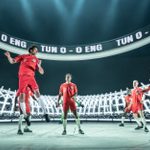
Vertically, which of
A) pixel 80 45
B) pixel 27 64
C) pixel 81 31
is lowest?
pixel 27 64

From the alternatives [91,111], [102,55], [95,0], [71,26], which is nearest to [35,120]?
[91,111]

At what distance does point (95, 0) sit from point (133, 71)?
456 centimetres

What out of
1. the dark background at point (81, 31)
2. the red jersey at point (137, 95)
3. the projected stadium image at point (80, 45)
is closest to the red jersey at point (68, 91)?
the red jersey at point (137, 95)

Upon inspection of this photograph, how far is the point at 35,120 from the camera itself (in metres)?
12.4

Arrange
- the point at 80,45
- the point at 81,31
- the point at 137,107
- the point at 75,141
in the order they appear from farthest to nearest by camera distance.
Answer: the point at 81,31 < the point at 80,45 < the point at 137,107 < the point at 75,141

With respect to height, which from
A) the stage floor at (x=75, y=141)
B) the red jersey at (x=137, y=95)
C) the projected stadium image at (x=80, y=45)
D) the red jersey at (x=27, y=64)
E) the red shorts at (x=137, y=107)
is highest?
the projected stadium image at (x=80, y=45)

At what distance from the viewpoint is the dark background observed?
14.1 m

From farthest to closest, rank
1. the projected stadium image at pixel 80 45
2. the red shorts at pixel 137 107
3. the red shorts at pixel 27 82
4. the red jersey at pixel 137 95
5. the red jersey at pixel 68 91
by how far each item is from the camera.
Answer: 1. the projected stadium image at pixel 80 45
2. the red jersey at pixel 137 95
3. the red shorts at pixel 137 107
4. the red jersey at pixel 68 91
5. the red shorts at pixel 27 82

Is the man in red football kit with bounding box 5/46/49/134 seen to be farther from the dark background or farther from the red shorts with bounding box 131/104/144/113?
the dark background

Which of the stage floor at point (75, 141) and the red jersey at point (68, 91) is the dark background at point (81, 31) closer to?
the red jersey at point (68, 91)

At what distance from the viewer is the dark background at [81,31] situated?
14117 mm

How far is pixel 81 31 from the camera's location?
1525 centimetres

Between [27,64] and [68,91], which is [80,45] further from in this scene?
[27,64]

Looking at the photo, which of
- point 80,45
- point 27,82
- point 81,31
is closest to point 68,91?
point 27,82
